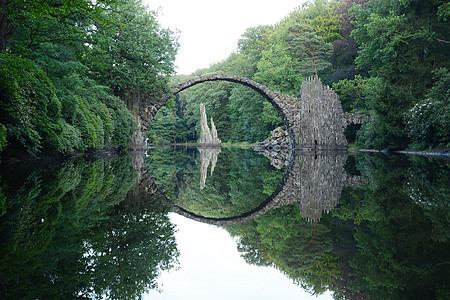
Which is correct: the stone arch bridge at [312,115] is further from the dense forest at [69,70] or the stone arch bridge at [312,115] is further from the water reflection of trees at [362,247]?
the water reflection of trees at [362,247]

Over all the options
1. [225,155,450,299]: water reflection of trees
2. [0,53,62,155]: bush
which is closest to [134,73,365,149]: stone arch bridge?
[0,53,62,155]: bush

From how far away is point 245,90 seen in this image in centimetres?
3406

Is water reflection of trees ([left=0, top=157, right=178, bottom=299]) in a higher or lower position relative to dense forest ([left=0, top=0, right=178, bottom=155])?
lower

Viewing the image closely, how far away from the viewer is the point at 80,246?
6.24ft

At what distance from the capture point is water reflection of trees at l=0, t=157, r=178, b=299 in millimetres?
1373

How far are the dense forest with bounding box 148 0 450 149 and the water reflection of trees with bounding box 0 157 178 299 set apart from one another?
35.7ft

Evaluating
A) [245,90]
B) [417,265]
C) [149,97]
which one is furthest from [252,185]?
[245,90]

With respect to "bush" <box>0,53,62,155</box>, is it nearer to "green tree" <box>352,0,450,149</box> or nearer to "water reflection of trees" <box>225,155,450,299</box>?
"water reflection of trees" <box>225,155,450,299</box>

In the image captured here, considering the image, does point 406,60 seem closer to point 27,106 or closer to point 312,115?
point 312,115

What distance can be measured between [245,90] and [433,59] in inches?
842

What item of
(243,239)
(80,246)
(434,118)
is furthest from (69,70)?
(434,118)

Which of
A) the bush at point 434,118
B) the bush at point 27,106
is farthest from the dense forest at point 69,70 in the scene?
the bush at point 434,118

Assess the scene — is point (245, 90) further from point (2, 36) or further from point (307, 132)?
point (2, 36)

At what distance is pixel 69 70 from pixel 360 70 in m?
22.7
